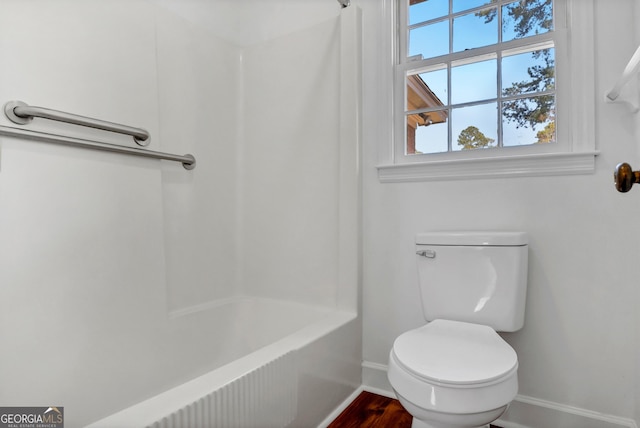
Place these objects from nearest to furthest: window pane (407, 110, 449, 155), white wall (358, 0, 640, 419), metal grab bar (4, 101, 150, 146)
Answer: metal grab bar (4, 101, 150, 146)
white wall (358, 0, 640, 419)
window pane (407, 110, 449, 155)

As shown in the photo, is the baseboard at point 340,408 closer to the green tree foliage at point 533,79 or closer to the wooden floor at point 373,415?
the wooden floor at point 373,415

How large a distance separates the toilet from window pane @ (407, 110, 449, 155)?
443mm

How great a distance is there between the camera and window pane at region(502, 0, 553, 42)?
1.41m

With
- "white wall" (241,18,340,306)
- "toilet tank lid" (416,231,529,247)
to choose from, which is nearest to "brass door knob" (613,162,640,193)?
"toilet tank lid" (416,231,529,247)

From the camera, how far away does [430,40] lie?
1637 mm

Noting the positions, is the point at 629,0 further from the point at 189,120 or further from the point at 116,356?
the point at 116,356

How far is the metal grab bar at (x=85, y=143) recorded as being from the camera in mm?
1116

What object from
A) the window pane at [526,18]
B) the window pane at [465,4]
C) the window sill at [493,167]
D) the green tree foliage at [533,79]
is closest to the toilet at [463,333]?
the window sill at [493,167]

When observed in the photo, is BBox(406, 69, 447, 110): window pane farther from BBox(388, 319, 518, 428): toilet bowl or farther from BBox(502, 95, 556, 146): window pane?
BBox(388, 319, 518, 428): toilet bowl

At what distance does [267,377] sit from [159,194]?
0.94 m

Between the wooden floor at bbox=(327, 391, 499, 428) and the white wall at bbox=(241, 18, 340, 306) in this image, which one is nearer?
the wooden floor at bbox=(327, 391, 499, 428)

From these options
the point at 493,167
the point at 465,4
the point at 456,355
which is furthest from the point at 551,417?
the point at 465,4

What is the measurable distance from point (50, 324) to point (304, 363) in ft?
2.92

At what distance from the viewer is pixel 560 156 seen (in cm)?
130
